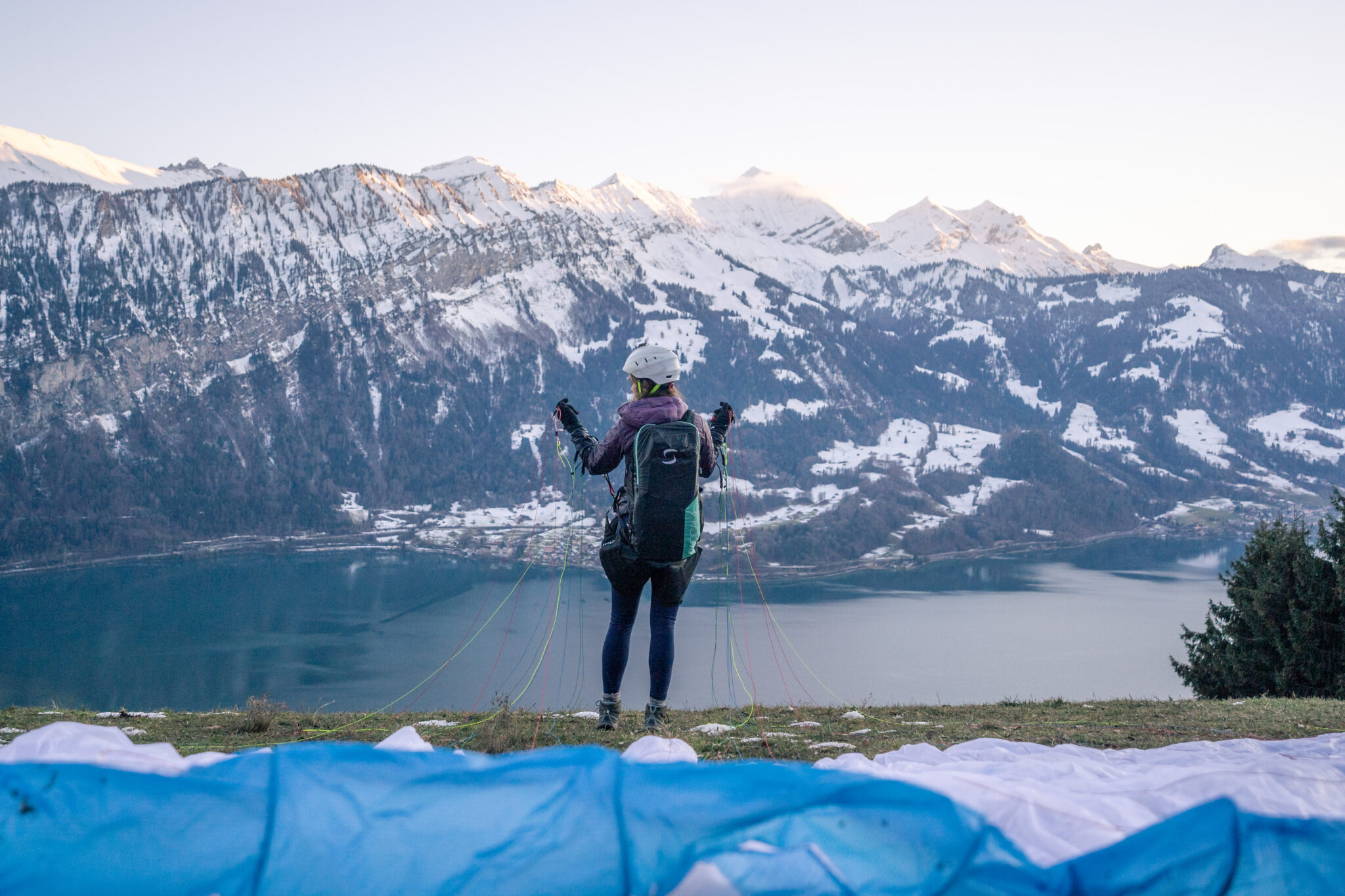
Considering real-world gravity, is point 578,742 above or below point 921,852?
below

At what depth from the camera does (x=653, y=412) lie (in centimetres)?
571

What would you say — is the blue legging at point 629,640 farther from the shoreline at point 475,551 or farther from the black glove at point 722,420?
the shoreline at point 475,551

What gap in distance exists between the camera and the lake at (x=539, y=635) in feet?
196

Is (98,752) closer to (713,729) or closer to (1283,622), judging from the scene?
(713,729)

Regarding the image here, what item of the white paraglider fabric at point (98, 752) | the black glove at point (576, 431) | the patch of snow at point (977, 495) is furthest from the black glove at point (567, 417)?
Answer: the patch of snow at point (977, 495)

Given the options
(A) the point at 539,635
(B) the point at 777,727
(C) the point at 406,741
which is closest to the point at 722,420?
(B) the point at 777,727

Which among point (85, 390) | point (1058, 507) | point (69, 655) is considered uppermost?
point (85, 390)

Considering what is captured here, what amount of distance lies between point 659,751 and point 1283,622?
17.0 m

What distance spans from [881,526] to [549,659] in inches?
3957

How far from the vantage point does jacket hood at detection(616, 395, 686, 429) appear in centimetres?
569

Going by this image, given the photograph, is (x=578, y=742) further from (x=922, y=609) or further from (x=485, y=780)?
(x=922, y=609)

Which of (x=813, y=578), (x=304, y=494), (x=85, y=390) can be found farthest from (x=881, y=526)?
(x=85, y=390)

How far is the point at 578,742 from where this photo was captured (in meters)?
5.60

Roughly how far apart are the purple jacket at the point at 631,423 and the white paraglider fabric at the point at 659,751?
2.13 m
